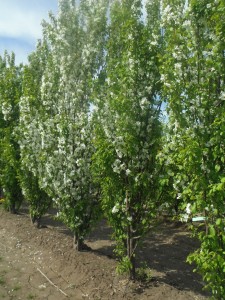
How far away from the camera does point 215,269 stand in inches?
208

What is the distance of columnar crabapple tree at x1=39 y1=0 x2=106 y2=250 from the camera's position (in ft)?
32.1

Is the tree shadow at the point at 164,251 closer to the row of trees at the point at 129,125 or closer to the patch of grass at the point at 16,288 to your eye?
the row of trees at the point at 129,125

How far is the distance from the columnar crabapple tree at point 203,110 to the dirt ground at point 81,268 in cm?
304

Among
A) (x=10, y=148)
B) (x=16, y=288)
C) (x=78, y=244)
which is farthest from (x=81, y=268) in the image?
(x=10, y=148)

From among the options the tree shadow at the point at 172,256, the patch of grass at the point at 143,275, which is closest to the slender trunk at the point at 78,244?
the tree shadow at the point at 172,256

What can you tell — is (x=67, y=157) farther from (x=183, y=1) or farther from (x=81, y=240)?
(x=183, y=1)

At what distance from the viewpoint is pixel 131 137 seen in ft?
25.5

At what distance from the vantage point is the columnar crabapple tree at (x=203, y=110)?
514 cm

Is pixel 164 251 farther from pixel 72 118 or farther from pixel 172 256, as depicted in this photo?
pixel 72 118

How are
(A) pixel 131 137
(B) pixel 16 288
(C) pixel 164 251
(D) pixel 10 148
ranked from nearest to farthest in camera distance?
(A) pixel 131 137, (B) pixel 16 288, (C) pixel 164 251, (D) pixel 10 148

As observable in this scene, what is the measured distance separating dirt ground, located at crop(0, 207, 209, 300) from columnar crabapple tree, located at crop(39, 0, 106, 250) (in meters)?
0.96

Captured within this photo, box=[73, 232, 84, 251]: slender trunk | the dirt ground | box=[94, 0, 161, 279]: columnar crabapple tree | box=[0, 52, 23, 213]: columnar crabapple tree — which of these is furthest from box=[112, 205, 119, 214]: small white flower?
box=[0, 52, 23, 213]: columnar crabapple tree

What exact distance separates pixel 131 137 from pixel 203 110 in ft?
8.66

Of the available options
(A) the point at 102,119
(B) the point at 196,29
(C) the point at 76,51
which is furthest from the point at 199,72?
(C) the point at 76,51
